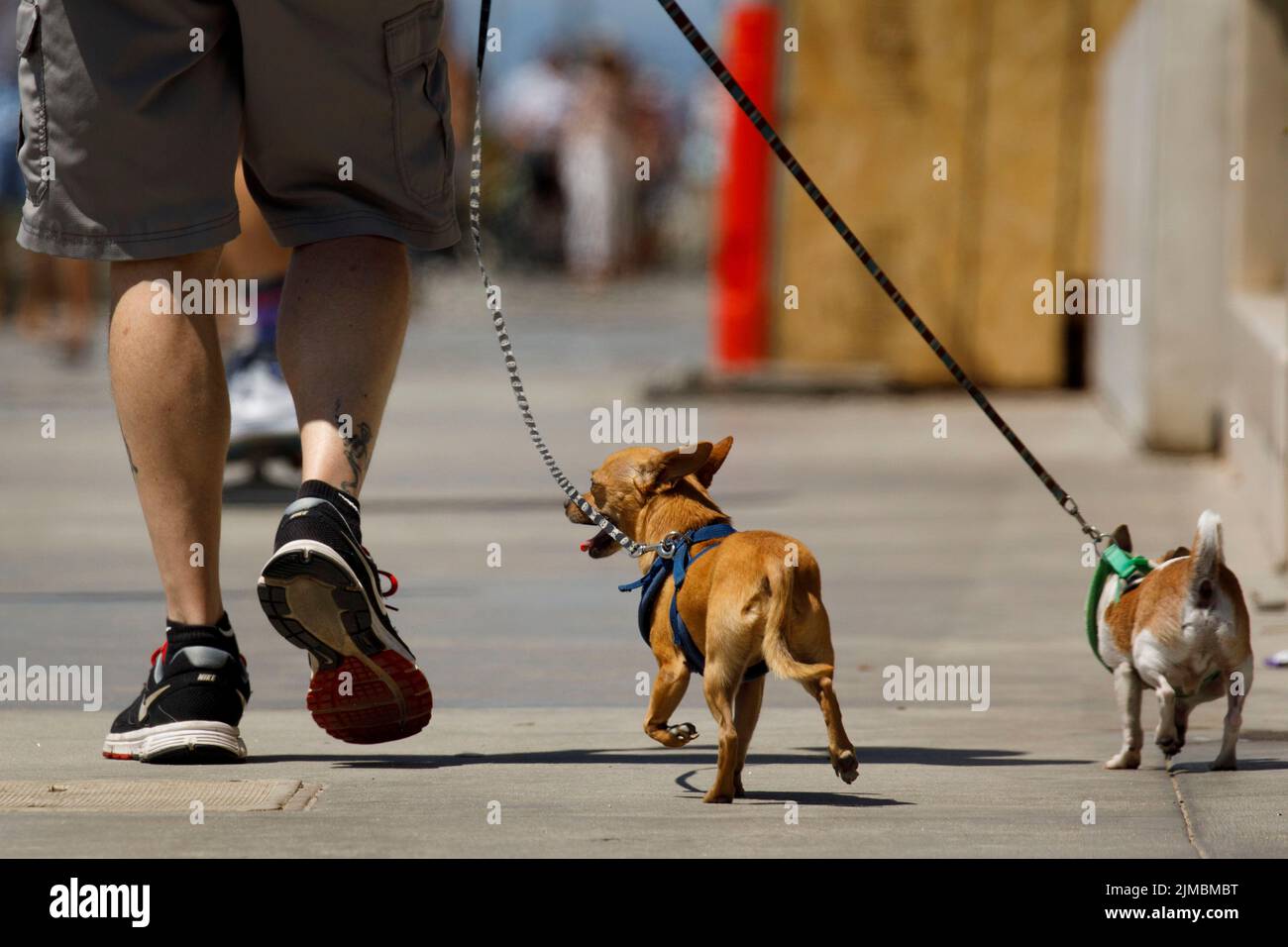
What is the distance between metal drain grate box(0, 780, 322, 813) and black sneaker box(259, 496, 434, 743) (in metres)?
0.16

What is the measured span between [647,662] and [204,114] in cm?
181

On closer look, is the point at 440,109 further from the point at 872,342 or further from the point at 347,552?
the point at 872,342

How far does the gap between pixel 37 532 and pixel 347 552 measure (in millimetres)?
4033

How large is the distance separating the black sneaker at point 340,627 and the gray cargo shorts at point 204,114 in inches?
22.2

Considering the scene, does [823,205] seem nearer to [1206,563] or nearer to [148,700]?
[1206,563]

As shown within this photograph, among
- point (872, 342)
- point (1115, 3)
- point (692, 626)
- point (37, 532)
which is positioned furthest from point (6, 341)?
point (692, 626)

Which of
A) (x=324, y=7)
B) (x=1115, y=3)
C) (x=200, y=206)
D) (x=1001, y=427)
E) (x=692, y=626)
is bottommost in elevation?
(x=692, y=626)

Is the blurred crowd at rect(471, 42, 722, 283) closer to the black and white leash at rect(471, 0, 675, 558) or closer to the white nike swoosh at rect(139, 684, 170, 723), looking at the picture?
the black and white leash at rect(471, 0, 675, 558)

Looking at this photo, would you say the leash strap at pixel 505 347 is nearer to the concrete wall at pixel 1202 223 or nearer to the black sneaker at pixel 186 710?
the black sneaker at pixel 186 710

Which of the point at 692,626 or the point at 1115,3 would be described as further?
the point at 1115,3

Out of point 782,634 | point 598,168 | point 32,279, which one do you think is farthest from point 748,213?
point 598,168

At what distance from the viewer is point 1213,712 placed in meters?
4.64

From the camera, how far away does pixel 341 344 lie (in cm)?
402
